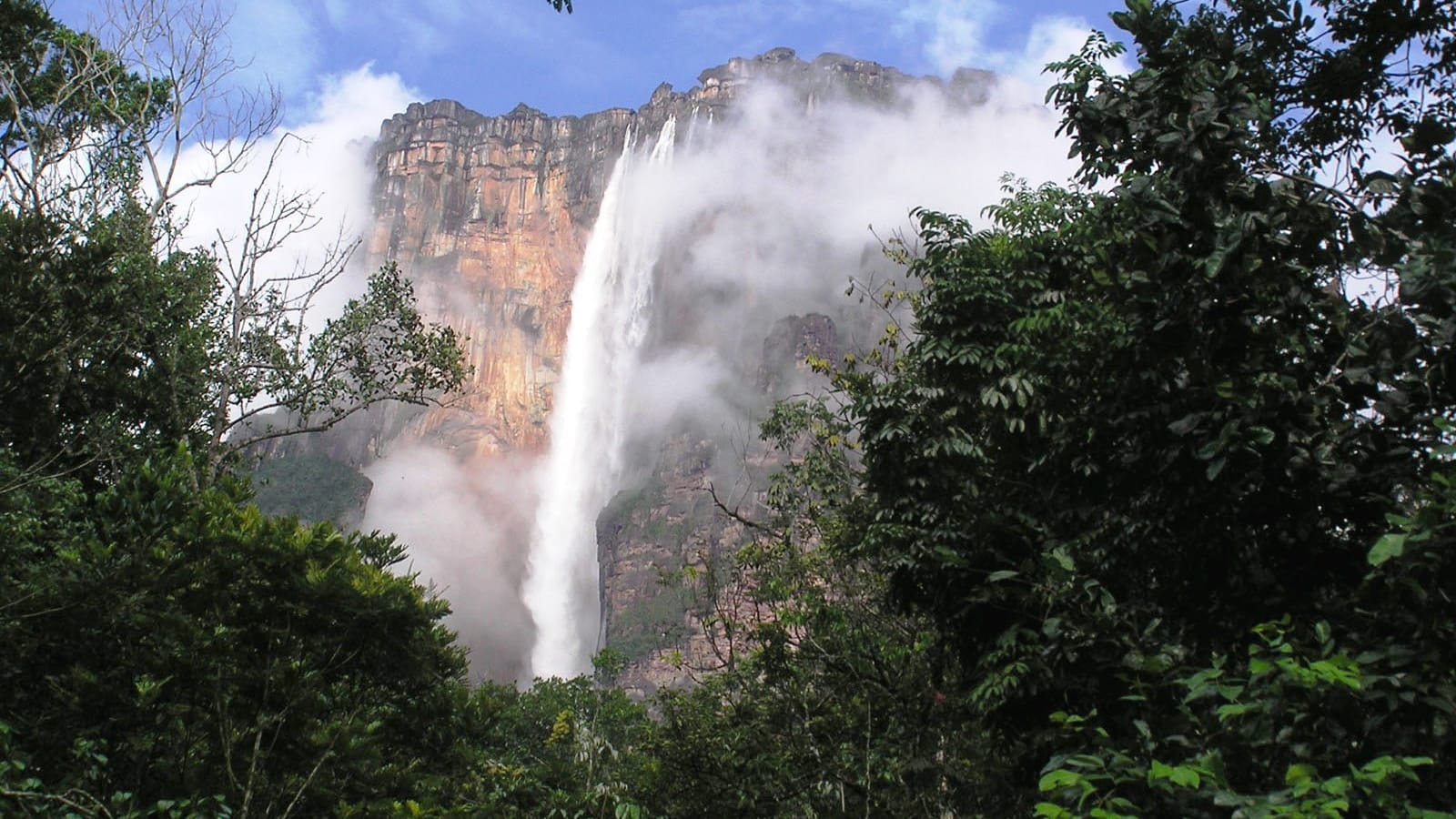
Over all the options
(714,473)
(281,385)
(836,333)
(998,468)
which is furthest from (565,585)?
(998,468)

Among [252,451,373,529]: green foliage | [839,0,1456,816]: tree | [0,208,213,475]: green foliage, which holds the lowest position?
[839,0,1456,816]: tree

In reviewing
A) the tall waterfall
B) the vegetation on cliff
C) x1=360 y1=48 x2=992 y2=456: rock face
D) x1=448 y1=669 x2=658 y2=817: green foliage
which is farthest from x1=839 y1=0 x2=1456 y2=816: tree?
x1=360 y1=48 x2=992 y2=456: rock face

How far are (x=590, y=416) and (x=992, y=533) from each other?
9847 cm

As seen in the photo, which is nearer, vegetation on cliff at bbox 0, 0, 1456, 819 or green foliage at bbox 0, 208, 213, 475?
vegetation on cliff at bbox 0, 0, 1456, 819

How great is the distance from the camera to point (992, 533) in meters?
5.48

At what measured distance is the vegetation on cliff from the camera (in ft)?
10.5

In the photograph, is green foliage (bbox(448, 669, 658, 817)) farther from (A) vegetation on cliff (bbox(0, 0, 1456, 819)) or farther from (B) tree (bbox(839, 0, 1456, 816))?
(B) tree (bbox(839, 0, 1456, 816))

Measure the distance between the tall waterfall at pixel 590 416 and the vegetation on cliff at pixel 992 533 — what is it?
81.1 m

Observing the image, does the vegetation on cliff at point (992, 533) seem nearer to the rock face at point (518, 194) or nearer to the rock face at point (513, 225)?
the rock face at point (513, 225)

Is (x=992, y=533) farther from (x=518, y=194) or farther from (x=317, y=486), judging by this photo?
(x=518, y=194)

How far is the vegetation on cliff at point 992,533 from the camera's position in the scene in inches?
126

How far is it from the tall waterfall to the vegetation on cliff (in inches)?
3192

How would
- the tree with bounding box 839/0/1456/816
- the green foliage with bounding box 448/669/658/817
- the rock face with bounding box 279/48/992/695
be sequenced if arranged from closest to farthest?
the tree with bounding box 839/0/1456/816 < the green foliage with bounding box 448/669/658/817 < the rock face with bounding box 279/48/992/695

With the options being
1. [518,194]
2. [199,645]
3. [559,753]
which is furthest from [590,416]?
[199,645]
